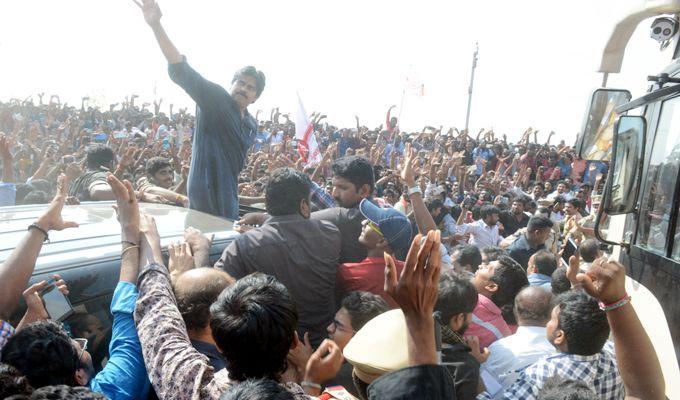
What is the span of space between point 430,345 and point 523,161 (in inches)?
594

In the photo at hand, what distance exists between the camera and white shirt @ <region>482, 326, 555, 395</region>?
8.85 ft

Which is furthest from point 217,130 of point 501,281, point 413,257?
point 413,257

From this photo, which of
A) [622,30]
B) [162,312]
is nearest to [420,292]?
[162,312]

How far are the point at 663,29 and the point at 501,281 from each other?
1.77 m

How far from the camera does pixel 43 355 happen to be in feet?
5.58

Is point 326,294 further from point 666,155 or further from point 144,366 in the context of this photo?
point 666,155

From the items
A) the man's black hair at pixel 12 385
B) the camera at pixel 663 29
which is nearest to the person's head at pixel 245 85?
the camera at pixel 663 29

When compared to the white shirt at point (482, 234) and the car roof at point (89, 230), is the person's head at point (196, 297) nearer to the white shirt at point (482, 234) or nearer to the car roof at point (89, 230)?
the car roof at point (89, 230)

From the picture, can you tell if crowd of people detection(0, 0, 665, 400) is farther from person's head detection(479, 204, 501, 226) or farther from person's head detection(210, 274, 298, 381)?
person's head detection(479, 204, 501, 226)

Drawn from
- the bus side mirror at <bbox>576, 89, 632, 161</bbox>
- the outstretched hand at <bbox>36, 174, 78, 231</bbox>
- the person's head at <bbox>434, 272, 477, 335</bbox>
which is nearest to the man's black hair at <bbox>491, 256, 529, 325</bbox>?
the bus side mirror at <bbox>576, 89, 632, 161</bbox>

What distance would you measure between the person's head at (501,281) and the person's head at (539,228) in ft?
7.49

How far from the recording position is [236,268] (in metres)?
2.57

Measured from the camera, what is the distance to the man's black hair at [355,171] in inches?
127

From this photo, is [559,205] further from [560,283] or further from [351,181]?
[351,181]
